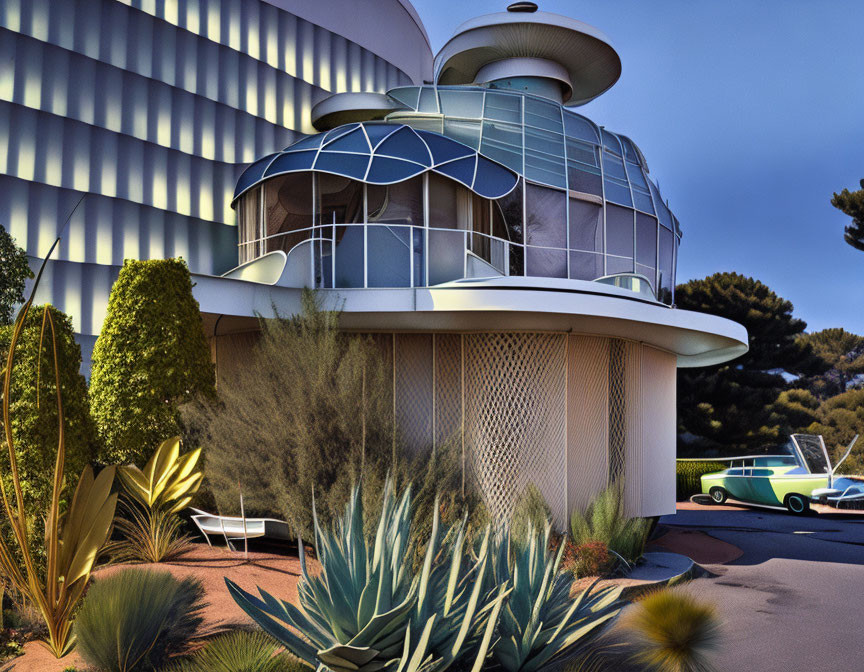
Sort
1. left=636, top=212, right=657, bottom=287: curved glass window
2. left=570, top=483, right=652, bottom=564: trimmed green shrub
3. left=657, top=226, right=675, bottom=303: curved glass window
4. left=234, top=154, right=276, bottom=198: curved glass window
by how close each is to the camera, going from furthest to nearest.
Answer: left=657, top=226, right=675, bottom=303: curved glass window
left=636, top=212, right=657, bottom=287: curved glass window
left=234, top=154, right=276, bottom=198: curved glass window
left=570, top=483, right=652, bottom=564: trimmed green shrub

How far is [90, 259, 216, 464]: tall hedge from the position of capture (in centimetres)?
1090

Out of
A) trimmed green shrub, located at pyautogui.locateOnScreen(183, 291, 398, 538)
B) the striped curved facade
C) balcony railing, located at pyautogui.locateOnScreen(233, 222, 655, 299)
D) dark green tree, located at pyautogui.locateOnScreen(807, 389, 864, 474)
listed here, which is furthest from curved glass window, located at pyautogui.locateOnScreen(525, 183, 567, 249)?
dark green tree, located at pyautogui.locateOnScreen(807, 389, 864, 474)

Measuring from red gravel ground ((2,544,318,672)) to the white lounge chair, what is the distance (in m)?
0.26

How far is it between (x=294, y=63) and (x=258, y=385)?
45.0 ft

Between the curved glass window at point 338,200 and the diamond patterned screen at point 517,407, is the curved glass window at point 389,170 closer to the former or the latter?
the curved glass window at point 338,200

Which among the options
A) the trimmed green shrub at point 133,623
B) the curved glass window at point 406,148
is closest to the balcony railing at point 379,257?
the curved glass window at point 406,148

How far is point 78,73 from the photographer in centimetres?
1700

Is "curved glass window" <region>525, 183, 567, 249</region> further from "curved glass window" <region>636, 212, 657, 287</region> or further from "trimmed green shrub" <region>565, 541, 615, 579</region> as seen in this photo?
→ "trimmed green shrub" <region>565, 541, 615, 579</region>

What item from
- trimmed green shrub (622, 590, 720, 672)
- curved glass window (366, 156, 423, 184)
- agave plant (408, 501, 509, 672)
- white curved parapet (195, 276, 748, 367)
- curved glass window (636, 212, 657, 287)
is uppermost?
curved glass window (366, 156, 423, 184)

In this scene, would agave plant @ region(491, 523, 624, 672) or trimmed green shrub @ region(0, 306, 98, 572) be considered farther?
trimmed green shrub @ region(0, 306, 98, 572)

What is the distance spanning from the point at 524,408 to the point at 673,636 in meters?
7.29

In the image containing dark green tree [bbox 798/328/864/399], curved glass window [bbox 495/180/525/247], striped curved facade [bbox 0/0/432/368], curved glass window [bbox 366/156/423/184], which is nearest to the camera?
curved glass window [bbox 366/156/423/184]

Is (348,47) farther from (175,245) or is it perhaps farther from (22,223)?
(22,223)

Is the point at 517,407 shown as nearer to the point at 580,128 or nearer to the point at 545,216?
the point at 545,216
